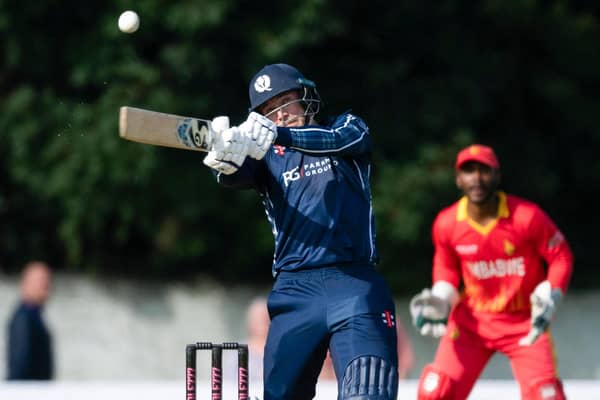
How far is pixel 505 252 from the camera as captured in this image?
20.4ft

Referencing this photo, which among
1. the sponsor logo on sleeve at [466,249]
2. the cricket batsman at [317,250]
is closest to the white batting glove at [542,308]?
the sponsor logo on sleeve at [466,249]

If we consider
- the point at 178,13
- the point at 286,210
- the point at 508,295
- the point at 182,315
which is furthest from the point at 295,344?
the point at 182,315

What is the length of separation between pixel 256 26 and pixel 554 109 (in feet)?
9.73

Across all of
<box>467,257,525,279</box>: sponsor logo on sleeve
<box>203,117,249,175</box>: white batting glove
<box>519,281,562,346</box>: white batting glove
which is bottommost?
<box>519,281,562,346</box>: white batting glove

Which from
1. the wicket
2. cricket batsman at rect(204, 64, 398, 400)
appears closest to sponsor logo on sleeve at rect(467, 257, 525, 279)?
cricket batsman at rect(204, 64, 398, 400)

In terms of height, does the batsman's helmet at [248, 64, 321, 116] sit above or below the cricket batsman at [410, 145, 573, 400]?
above

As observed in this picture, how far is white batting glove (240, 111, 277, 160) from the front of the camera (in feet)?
13.8

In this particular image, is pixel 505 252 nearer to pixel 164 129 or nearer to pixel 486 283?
pixel 486 283

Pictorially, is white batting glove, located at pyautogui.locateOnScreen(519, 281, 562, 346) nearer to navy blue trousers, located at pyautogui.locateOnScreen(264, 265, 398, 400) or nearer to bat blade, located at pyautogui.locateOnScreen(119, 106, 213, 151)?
navy blue trousers, located at pyautogui.locateOnScreen(264, 265, 398, 400)

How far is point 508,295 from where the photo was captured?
20.6ft

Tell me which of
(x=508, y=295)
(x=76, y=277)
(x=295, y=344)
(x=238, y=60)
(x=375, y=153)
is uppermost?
(x=238, y=60)

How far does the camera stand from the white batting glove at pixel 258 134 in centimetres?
421

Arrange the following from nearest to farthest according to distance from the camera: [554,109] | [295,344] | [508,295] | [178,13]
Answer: [295,344] < [508,295] < [178,13] < [554,109]

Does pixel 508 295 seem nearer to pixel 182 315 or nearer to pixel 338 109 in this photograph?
pixel 338 109
